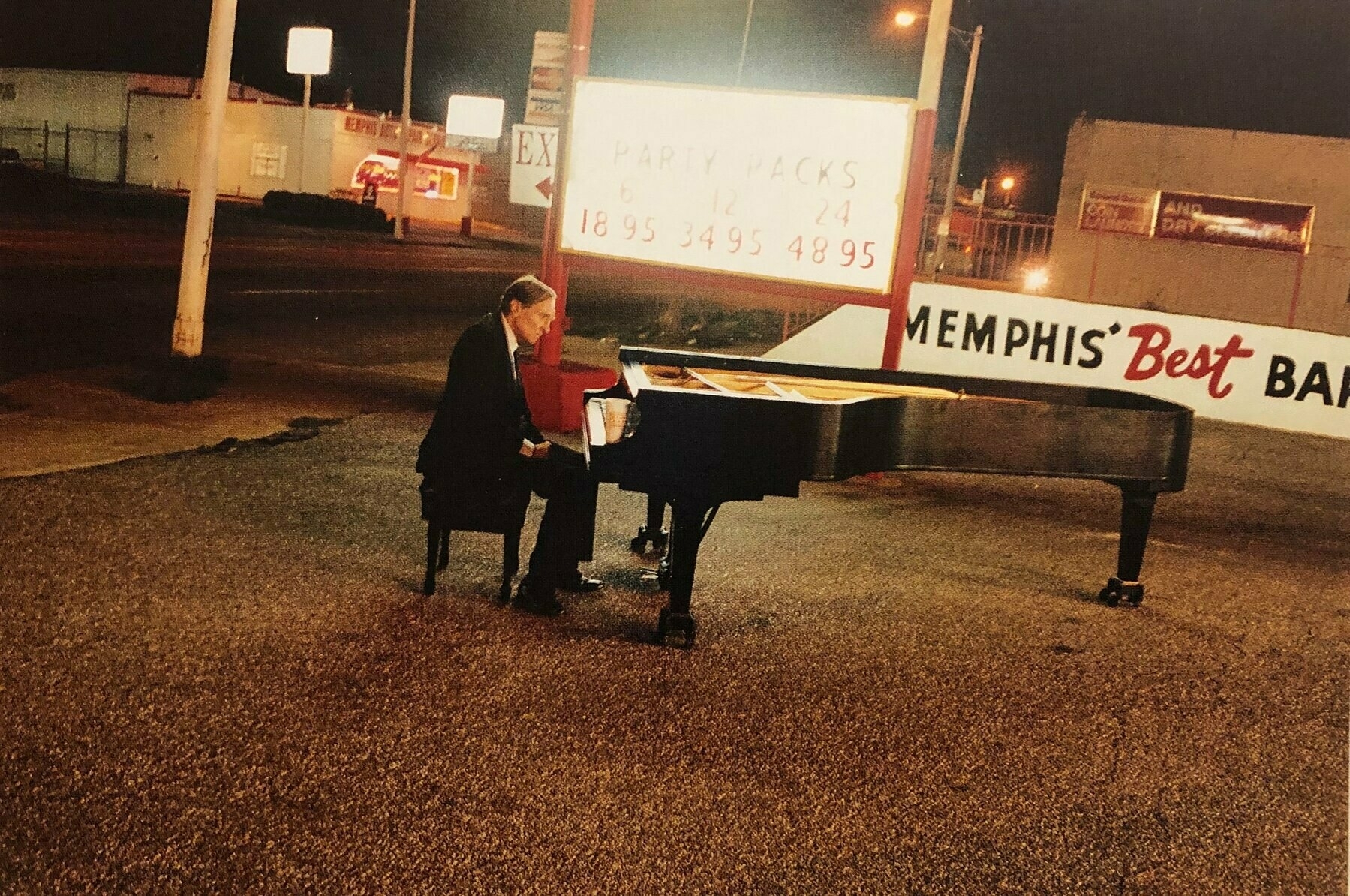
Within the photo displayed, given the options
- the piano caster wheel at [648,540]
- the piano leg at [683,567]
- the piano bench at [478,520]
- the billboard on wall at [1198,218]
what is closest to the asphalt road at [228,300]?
the piano caster wheel at [648,540]

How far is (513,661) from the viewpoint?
5.70 metres

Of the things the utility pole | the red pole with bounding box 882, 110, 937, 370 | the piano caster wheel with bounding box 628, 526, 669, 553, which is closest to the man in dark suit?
the piano caster wheel with bounding box 628, 526, 669, 553

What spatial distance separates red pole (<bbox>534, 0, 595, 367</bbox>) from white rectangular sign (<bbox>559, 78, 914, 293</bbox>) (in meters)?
0.08

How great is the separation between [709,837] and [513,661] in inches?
65.0

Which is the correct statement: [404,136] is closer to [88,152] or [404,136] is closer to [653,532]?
[88,152]

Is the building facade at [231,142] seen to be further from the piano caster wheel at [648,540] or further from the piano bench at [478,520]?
the piano bench at [478,520]

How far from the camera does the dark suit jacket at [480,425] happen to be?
6340 mm

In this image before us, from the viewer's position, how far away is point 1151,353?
531 inches

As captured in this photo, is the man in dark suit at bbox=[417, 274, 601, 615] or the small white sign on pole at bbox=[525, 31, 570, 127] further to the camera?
the small white sign on pole at bbox=[525, 31, 570, 127]

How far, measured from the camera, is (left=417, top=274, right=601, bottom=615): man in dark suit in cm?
636

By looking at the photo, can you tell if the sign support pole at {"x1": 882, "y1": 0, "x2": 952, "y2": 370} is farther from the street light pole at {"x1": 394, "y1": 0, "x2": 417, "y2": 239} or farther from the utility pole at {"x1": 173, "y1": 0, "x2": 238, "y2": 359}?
the street light pole at {"x1": 394, "y1": 0, "x2": 417, "y2": 239}

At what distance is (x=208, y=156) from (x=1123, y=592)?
8.03 metres

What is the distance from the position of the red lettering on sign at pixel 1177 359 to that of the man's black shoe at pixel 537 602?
29.0ft

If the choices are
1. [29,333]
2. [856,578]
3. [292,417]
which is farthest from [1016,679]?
[29,333]
